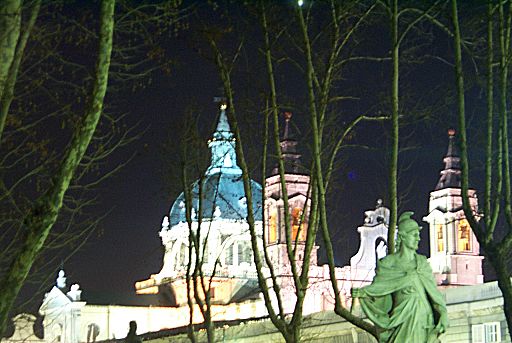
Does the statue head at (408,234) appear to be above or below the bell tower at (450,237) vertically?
below

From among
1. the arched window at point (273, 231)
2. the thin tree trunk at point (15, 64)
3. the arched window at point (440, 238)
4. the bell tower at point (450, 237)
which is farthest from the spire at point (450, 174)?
the thin tree trunk at point (15, 64)

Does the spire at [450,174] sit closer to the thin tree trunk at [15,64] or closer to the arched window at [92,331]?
the arched window at [92,331]

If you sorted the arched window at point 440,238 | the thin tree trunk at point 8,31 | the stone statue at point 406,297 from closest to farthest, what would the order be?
1. the stone statue at point 406,297
2. the thin tree trunk at point 8,31
3. the arched window at point 440,238

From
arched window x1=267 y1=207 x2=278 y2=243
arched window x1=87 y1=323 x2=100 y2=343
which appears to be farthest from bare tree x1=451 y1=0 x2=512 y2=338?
arched window x1=87 y1=323 x2=100 y2=343

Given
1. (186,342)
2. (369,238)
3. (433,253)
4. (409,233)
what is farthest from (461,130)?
(369,238)

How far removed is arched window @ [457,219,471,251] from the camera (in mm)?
103688

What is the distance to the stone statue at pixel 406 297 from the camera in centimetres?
1535

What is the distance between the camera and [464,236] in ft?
343

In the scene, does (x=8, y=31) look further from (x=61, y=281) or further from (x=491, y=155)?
(x=61, y=281)

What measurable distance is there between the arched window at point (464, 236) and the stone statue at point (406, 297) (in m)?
88.3

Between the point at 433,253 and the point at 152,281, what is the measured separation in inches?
2137

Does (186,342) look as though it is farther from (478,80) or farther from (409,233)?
(409,233)

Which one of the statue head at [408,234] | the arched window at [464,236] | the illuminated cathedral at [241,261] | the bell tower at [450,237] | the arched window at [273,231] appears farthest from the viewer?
the arched window at [464,236]

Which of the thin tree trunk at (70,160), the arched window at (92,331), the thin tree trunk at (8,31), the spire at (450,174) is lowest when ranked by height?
the arched window at (92,331)
